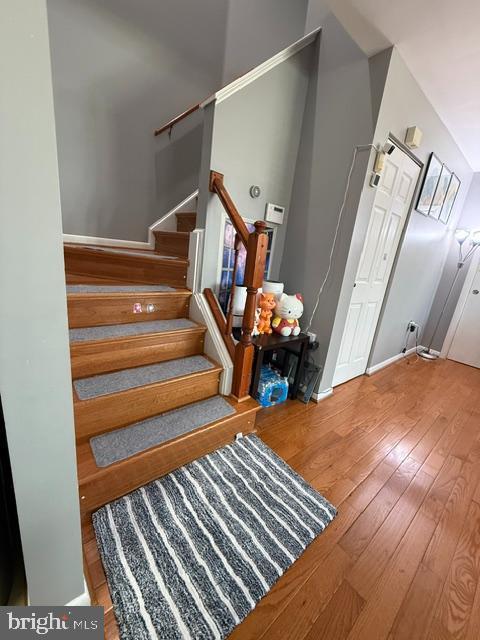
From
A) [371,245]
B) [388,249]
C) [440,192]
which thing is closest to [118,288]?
[371,245]

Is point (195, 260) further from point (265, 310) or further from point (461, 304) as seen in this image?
point (461, 304)

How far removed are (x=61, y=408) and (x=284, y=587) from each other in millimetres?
1072

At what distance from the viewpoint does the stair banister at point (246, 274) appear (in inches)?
58.2

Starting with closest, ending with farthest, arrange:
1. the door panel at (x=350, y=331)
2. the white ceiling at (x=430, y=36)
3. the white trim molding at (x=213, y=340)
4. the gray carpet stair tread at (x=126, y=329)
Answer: the white ceiling at (x=430, y=36) → the gray carpet stair tread at (x=126, y=329) → the white trim molding at (x=213, y=340) → the door panel at (x=350, y=331)

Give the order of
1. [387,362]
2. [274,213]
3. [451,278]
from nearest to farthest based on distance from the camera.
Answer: [274,213] < [387,362] < [451,278]

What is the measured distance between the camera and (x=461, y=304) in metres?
3.56

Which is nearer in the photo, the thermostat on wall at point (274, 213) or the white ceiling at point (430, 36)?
the white ceiling at point (430, 36)

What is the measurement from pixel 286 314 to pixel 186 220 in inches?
52.8

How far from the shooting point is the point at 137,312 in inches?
68.4

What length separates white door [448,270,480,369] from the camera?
136 inches

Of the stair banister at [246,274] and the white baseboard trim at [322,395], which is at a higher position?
the stair banister at [246,274]

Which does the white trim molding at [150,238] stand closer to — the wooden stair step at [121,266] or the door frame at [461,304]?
the wooden stair step at [121,266]

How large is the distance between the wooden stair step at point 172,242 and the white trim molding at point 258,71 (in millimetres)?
912

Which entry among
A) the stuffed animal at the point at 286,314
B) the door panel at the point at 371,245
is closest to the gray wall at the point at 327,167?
the stuffed animal at the point at 286,314
